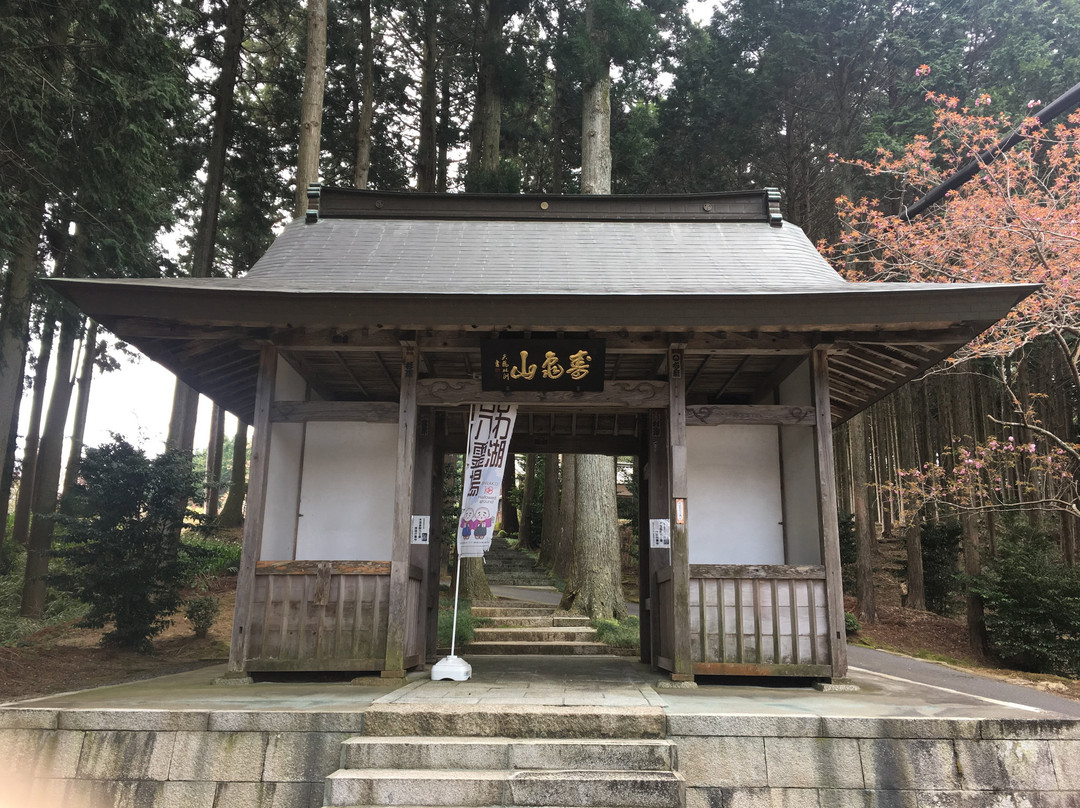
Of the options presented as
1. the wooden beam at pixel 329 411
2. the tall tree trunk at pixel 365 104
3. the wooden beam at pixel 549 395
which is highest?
the tall tree trunk at pixel 365 104

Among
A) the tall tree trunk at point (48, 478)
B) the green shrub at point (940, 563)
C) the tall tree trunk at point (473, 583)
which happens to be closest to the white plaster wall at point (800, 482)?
the tall tree trunk at point (473, 583)

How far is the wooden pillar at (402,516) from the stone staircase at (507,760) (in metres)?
1.38

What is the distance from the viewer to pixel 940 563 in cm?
1698

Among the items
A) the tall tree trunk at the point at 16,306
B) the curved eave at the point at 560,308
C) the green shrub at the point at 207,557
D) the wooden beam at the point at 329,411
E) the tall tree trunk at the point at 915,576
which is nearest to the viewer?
the curved eave at the point at 560,308

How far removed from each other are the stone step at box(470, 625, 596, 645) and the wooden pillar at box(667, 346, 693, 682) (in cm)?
494

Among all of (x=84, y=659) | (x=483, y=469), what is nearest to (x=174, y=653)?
(x=84, y=659)

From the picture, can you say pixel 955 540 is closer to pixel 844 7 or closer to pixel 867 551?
pixel 867 551

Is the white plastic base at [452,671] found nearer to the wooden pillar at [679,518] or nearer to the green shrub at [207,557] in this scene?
the wooden pillar at [679,518]

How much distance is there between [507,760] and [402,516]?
2.48 m

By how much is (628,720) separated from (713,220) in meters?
5.26

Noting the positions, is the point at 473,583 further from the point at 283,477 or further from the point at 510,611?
the point at 283,477

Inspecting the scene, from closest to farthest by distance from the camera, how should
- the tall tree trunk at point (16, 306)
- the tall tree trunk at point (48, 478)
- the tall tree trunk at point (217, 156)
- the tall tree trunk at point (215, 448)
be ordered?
the tall tree trunk at point (16, 306) < the tall tree trunk at point (48, 478) < the tall tree trunk at point (217, 156) < the tall tree trunk at point (215, 448)

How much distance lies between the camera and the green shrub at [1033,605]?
10469 millimetres

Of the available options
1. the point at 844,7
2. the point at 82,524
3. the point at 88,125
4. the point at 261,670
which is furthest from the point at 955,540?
the point at 88,125
